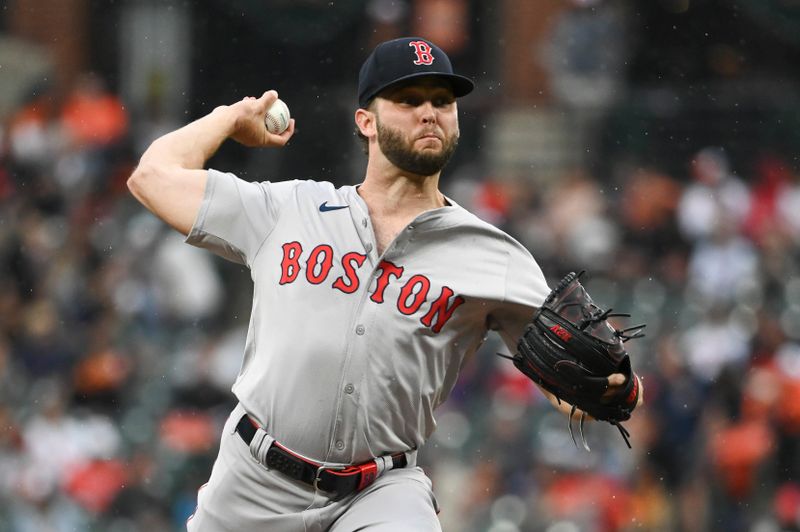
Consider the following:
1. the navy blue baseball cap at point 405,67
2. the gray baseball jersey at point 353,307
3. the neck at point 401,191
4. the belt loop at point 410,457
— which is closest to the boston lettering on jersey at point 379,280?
the gray baseball jersey at point 353,307

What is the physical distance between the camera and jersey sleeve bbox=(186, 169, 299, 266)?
412 cm

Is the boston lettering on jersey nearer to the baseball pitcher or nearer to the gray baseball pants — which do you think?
the baseball pitcher

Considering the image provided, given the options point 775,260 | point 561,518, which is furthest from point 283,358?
point 775,260

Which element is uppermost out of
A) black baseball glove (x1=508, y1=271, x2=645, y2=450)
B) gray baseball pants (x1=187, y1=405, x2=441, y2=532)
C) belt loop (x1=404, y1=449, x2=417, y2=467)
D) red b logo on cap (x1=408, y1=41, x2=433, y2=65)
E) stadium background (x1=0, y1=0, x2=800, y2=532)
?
red b logo on cap (x1=408, y1=41, x2=433, y2=65)

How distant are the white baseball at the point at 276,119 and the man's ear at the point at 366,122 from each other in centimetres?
23

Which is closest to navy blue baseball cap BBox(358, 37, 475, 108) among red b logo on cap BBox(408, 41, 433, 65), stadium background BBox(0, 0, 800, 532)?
red b logo on cap BBox(408, 41, 433, 65)

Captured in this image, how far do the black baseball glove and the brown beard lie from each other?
0.51 m

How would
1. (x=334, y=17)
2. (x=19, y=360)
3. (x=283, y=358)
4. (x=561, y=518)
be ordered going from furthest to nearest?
(x=334, y=17) < (x=19, y=360) < (x=561, y=518) < (x=283, y=358)

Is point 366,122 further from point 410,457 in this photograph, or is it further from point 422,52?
point 410,457

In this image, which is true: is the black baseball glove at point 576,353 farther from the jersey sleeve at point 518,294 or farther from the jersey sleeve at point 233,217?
the jersey sleeve at point 233,217

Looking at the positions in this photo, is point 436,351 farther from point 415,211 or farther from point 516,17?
point 516,17

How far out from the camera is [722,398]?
9266 millimetres

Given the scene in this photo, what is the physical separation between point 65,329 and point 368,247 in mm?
7474

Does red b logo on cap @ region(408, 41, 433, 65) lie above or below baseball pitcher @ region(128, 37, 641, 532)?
above
